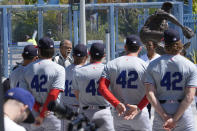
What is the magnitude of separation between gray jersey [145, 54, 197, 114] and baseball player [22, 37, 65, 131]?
130 centimetres

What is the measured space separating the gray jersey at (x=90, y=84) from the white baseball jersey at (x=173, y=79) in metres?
0.99

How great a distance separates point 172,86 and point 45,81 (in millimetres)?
1716

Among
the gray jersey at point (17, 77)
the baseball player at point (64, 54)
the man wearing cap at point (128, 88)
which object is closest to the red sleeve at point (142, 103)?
the man wearing cap at point (128, 88)

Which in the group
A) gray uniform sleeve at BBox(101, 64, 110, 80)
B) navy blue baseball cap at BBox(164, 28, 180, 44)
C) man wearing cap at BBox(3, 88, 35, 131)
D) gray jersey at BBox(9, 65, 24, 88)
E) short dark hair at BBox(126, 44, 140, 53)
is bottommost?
gray jersey at BBox(9, 65, 24, 88)

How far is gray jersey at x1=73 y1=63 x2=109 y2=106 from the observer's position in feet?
21.4

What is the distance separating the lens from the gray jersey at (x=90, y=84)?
651 cm

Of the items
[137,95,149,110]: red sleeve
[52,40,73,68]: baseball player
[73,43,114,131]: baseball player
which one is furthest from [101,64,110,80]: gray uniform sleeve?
[52,40,73,68]: baseball player

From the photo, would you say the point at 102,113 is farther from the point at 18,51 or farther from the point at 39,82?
the point at 18,51

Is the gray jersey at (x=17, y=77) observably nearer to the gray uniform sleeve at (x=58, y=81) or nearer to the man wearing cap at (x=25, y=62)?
the man wearing cap at (x=25, y=62)

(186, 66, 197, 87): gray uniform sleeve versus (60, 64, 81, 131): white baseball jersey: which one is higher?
(186, 66, 197, 87): gray uniform sleeve

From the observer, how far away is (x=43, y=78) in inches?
251

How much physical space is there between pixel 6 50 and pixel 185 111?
10.8m

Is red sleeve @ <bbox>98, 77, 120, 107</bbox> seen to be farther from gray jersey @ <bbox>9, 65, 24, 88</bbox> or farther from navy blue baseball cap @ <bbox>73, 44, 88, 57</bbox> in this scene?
gray jersey @ <bbox>9, 65, 24, 88</bbox>

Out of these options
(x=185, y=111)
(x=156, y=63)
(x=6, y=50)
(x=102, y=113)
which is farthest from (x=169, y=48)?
(x=6, y=50)
